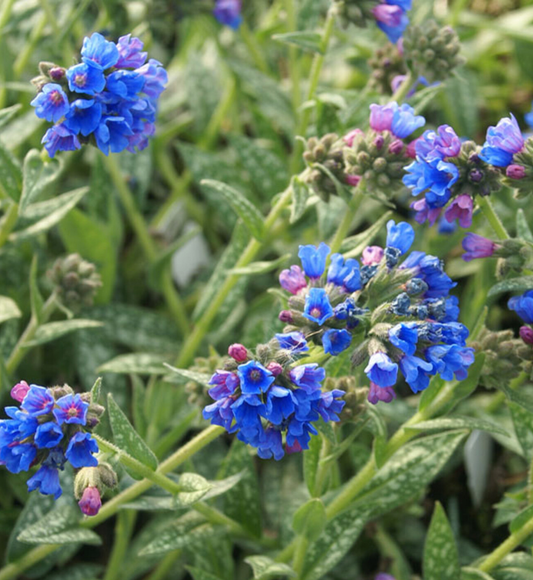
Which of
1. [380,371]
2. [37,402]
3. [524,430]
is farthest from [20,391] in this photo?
[524,430]

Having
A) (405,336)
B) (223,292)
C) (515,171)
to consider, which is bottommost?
(223,292)

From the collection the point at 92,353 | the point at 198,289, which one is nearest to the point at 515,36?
the point at 198,289

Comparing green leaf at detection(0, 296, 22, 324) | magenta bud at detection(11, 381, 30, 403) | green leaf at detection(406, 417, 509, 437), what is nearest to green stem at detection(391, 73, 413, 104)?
green leaf at detection(406, 417, 509, 437)

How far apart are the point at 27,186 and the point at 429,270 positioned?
0.80 meters

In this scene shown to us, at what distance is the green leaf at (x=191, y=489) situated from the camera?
4.82 ft

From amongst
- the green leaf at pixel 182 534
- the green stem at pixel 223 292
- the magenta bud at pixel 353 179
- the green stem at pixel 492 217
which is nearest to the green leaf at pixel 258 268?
the green stem at pixel 223 292

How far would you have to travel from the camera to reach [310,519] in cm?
156

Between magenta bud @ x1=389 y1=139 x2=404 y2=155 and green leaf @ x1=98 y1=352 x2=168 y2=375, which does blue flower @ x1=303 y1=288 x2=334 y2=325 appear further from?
green leaf @ x1=98 y1=352 x2=168 y2=375

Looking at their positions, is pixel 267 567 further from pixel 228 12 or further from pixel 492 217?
pixel 228 12

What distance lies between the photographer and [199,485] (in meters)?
1.51

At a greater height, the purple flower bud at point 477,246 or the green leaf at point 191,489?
the purple flower bud at point 477,246

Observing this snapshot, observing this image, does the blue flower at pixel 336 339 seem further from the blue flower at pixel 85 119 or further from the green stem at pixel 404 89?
the green stem at pixel 404 89

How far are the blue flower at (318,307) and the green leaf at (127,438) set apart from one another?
0.38m

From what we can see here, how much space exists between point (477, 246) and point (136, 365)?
2.75ft
